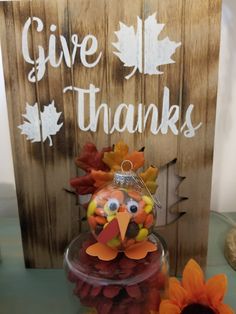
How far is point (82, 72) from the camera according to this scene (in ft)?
1.91

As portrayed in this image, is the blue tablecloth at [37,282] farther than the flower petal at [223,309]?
Yes

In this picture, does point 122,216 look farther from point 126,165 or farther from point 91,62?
point 91,62

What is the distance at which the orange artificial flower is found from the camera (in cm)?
48

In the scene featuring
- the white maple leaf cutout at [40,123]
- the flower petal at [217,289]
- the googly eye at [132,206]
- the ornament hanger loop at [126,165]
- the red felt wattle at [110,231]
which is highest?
the white maple leaf cutout at [40,123]

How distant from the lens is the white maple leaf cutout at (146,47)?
0.56 meters

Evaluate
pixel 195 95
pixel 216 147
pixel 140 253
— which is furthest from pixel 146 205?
pixel 216 147

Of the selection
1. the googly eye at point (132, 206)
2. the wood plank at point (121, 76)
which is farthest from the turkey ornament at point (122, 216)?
the wood plank at point (121, 76)

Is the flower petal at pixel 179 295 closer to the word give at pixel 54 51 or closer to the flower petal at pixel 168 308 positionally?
the flower petal at pixel 168 308

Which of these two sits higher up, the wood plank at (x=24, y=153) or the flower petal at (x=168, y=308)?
the wood plank at (x=24, y=153)

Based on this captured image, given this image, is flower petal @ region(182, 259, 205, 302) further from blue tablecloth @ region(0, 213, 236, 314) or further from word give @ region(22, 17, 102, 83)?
word give @ region(22, 17, 102, 83)

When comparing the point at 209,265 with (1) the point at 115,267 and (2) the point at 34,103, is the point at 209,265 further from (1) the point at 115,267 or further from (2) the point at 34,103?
(2) the point at 34,103

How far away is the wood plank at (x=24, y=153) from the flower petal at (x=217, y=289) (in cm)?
30

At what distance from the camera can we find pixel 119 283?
0.50m

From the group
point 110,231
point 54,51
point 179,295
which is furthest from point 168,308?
point 54,51
